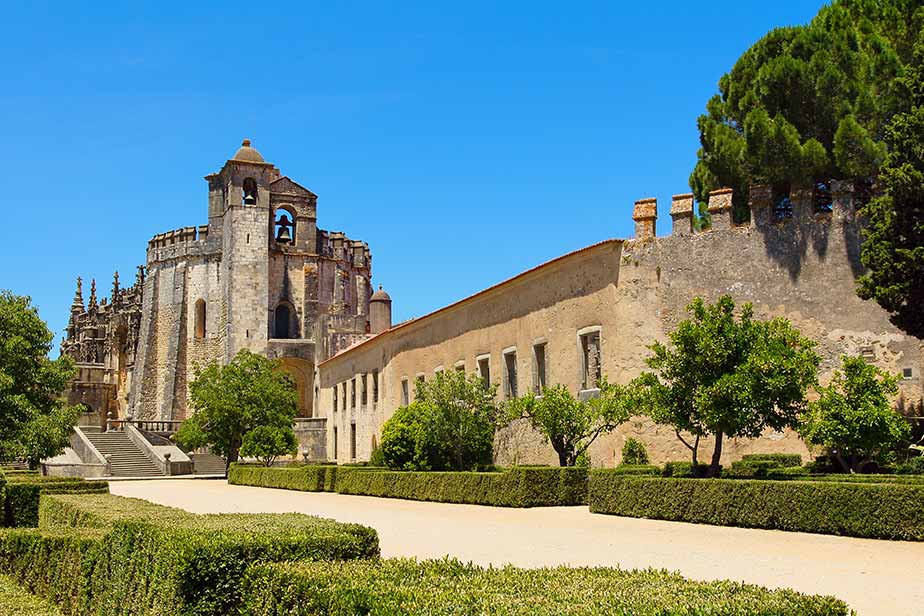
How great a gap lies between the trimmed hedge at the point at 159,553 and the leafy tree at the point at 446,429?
15.4 metres

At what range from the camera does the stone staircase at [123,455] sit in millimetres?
44500

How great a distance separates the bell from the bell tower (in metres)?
1.47

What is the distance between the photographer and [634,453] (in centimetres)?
2483

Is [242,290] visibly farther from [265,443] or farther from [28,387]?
[28,387]

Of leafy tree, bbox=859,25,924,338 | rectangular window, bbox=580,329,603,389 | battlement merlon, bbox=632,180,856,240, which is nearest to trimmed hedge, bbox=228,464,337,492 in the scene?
rectangular window, bbox=580,329,603,389

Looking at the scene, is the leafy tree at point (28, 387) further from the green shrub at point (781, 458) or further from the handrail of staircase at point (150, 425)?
the green shrub at point (781, 458)

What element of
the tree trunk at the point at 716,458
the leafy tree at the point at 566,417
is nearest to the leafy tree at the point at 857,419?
the tree trunk at the point at 716,458

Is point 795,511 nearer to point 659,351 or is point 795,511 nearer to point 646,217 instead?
point 659,351

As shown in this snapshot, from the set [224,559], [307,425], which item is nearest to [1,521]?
[224,559]

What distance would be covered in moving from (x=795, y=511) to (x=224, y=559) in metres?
10.5

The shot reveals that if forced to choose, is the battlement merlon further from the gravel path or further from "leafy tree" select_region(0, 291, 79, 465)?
"leafy tree" select_region(0, 291, 79, 465)

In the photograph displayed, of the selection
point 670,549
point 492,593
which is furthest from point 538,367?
point 492,593

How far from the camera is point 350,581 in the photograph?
581 centimetres

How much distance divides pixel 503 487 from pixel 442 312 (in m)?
16.1
